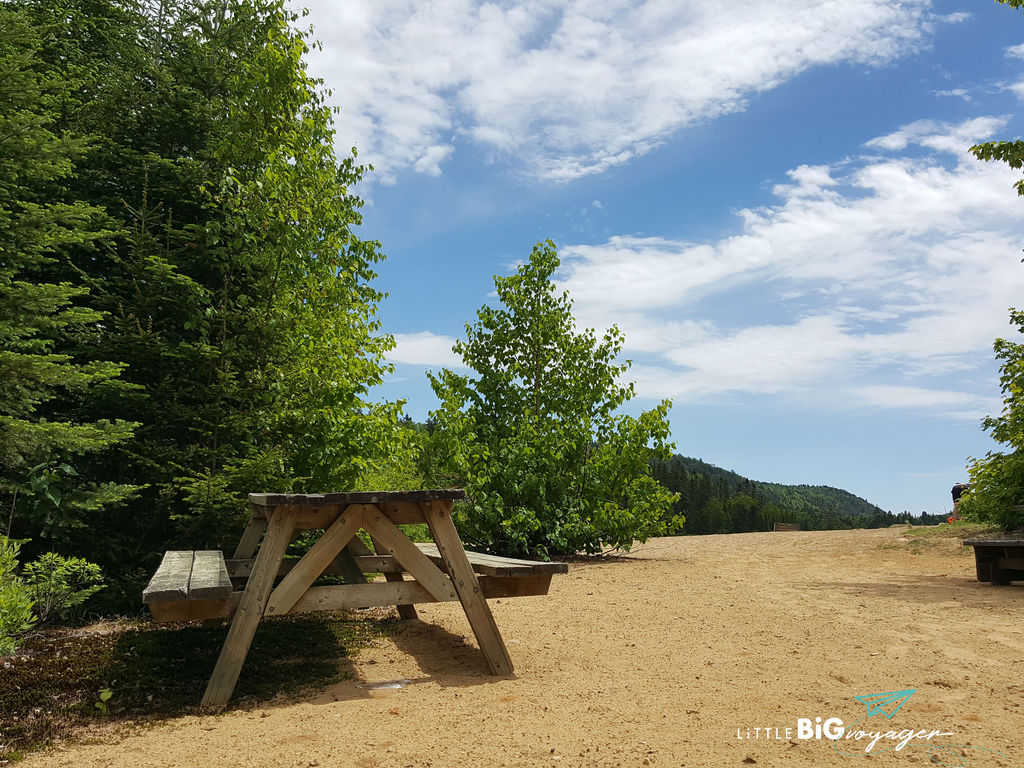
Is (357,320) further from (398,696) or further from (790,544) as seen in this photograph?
(790,544)

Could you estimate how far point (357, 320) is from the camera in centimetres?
974

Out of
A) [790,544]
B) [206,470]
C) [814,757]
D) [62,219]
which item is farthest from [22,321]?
[790,544]

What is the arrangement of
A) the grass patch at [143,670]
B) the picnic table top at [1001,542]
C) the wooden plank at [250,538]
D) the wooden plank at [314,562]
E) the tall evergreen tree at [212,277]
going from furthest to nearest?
the picnic table top at [1001,542] < the tall evergreen tree at [212,277] < the wooden plank at [250,538] < the wooden plank at [314,562] < the grass patch at [143,670]

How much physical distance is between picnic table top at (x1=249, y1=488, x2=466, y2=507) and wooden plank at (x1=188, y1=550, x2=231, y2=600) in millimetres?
499

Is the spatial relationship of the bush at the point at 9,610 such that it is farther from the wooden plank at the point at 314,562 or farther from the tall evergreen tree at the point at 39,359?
the wooden plank at the point at 314,562

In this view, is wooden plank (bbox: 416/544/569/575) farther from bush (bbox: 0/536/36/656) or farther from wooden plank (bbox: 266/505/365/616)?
bush (bbox: 0/536/36/656)

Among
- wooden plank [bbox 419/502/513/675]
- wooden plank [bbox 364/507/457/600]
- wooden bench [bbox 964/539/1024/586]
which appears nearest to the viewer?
wooden plank [bbox 364/507/457/600]

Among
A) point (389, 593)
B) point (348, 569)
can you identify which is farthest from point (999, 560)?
point (389, 593)

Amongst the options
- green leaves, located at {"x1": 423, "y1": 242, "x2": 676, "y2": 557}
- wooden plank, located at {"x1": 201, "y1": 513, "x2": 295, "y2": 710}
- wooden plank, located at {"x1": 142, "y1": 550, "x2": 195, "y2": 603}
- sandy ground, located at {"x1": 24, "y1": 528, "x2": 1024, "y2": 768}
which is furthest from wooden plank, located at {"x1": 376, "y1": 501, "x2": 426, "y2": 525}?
green leaves, located at {"x1": 423, "y1": 242, "x2": 676, "y2": 557}

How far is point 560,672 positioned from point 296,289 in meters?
6.26

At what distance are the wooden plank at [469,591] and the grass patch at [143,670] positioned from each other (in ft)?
3.40

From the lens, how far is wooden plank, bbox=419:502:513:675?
15.3ft

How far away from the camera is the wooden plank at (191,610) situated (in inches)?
155

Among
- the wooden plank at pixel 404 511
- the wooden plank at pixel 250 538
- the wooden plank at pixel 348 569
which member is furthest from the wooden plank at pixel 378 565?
the wooden plank at pixel 404 511
